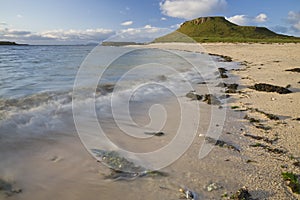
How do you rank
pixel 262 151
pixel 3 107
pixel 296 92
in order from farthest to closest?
1. pixel 296 92
2. pixel 3 107
3. pixel 262 151

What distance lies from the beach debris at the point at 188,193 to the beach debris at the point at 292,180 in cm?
141

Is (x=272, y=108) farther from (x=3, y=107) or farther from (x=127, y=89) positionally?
(x=3, y=107)

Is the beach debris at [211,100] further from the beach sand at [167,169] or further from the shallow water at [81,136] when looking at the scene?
the beach sand at [167,169]

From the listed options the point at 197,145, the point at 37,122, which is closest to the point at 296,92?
the point at 197,145

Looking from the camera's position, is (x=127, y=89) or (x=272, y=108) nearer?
(x=272, y=108)

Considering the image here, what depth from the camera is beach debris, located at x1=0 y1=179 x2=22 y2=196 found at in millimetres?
3143

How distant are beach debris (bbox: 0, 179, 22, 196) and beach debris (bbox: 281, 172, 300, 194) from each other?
3.80 metres

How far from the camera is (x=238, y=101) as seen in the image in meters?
8.06

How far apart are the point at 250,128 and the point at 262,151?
1.24 m

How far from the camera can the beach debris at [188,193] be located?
10.3ft

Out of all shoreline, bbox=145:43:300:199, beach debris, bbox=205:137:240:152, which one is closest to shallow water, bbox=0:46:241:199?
beach debris, bbox=205:137:240:152

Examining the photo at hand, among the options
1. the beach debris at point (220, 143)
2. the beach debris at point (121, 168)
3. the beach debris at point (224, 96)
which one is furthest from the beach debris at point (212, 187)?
the beach debris at point (224, 96)

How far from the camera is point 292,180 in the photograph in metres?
3.47

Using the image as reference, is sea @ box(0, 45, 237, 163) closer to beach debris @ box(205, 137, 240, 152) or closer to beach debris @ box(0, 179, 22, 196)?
beach debris @ box(205, 137, 240, 152)
